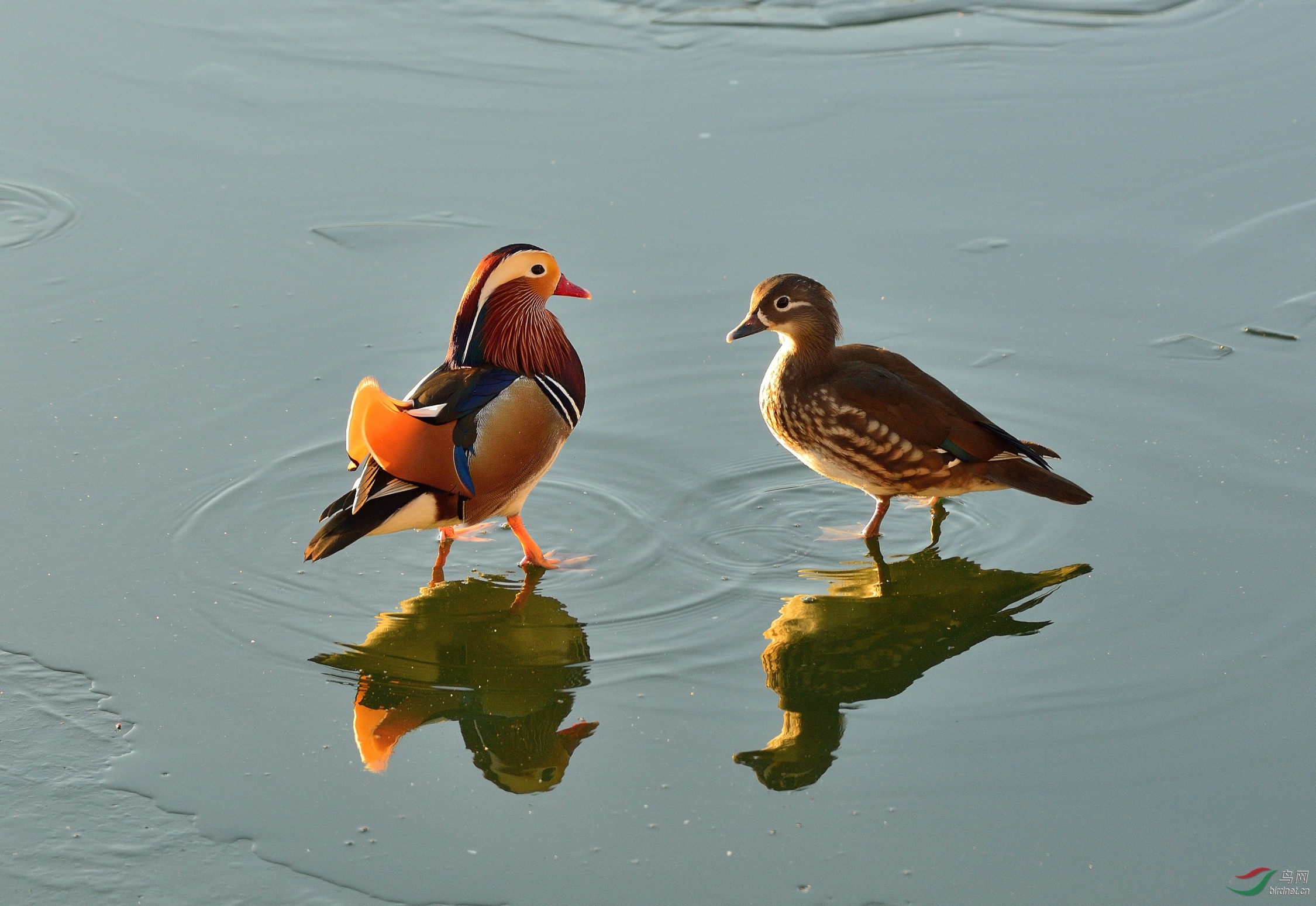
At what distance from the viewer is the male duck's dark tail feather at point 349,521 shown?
436 cm

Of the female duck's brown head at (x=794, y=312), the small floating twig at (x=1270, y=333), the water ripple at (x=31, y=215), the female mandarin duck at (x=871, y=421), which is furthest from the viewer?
the water ripple at (x=31, y=215)

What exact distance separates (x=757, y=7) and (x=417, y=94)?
2281 mm

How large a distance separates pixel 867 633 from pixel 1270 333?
8.30ft

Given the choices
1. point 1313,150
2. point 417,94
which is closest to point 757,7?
point 417,94

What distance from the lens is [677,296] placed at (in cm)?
630

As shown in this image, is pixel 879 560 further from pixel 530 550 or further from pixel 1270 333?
pixel 1270 333

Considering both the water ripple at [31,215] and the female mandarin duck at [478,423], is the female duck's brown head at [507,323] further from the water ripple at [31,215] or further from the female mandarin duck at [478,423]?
the water ripple at [31,215]

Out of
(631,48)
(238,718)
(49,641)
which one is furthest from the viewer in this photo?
(631,48)

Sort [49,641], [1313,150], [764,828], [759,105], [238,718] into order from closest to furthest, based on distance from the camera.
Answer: [764,828] < [238,718] < [49,641] < [1313,150] < [759,105]

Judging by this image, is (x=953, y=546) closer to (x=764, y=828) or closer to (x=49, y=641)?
(x=764, y=828)

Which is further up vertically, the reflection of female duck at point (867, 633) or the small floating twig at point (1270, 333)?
the small floating twig at point (1270, 333)

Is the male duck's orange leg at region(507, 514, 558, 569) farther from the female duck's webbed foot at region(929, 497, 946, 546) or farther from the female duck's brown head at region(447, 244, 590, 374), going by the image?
the female duck's webbed foot at region(929, 497, 946, 546)

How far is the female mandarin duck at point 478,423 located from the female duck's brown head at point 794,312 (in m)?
0.63

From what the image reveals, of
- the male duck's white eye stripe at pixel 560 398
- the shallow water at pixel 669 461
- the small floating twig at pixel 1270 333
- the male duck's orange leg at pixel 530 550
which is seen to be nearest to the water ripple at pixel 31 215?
the shallow water at pixel 669 461
